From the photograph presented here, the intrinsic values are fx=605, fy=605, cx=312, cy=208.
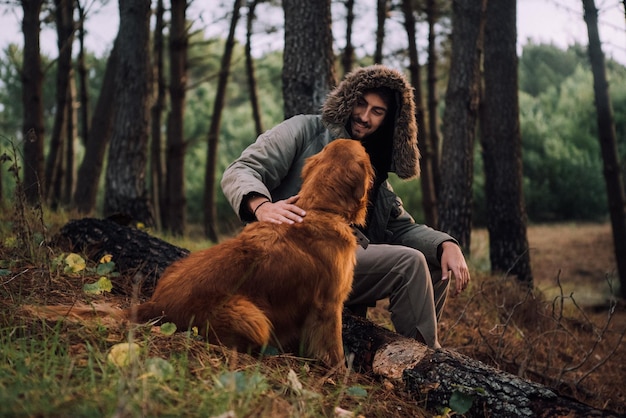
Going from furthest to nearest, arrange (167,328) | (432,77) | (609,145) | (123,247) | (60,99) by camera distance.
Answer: (432,77) < (60,99) < (609,145) < (123,247) < (167,328)

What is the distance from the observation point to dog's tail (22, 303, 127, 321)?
3084 millimetres

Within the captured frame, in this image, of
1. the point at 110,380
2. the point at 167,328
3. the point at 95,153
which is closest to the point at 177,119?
the point at 95,153

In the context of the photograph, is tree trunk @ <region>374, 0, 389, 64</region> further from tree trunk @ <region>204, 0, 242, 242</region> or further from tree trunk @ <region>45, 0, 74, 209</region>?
tree trunk @ <region>45, 0, 74, 209</region>

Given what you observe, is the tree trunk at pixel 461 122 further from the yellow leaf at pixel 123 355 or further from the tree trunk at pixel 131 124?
the yellow leaf at pixel 123 355

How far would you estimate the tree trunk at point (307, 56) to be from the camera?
6.31 m

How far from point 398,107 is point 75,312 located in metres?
2.83

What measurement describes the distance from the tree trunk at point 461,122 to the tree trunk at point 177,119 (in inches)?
186

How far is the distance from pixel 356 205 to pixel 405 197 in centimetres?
1501

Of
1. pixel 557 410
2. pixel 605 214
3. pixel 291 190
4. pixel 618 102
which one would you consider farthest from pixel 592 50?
pixel 618 102

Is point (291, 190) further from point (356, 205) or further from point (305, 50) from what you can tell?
point (305, 50)

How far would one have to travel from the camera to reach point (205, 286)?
323cm

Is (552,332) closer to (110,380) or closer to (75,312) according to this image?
(75,312)

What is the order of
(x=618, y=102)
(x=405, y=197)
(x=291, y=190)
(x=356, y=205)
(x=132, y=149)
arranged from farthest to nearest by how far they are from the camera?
(x=618, y=102), (x=405, y=197), (x=132, y=149), (x=291, y=190), (x=356, y=205)

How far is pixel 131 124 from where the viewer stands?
25.9 feet
